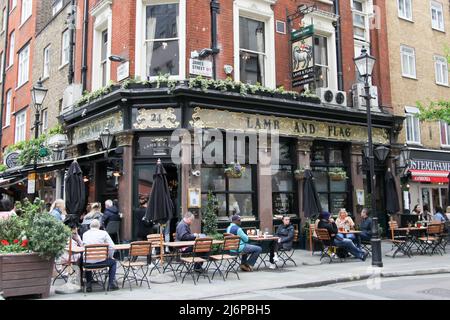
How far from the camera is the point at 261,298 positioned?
333 inches

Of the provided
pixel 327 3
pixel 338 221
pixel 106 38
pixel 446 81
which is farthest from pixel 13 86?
pixel 446 81

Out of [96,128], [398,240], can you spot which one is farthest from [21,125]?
[398,240]

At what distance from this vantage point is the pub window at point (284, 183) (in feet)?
54.5

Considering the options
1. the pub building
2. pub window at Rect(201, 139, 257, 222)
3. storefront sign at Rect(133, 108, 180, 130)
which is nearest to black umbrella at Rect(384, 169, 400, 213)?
the pub building

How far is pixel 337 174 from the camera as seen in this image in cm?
1772

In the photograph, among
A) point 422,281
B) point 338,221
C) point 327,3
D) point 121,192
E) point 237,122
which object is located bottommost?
point 422,281

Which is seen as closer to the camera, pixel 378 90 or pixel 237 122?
pixel 237 122

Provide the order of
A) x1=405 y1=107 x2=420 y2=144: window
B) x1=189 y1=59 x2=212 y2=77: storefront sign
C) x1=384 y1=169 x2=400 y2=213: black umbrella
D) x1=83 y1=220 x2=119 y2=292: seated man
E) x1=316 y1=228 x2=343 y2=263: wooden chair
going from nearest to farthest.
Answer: x1=83 y1=220 x2=119 y2=292: seated man → x1=316 y1=228 x2=343 y2=263: wooden chair → x1=189 y1=59 x2=212 y2=77: storefront sign → x1=384 y1=169 x2=400 y2=213: black umbrella → x1=405 y1=107 x2=420 y2=144: window

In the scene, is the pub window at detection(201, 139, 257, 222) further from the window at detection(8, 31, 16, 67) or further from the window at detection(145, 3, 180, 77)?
the window at detection(8, 31, 16, 67)

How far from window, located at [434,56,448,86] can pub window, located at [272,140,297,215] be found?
11530 millimetres

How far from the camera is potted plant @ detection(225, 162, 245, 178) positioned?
49.5ft
